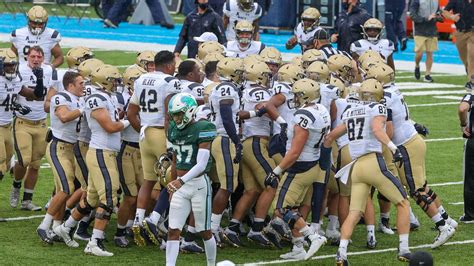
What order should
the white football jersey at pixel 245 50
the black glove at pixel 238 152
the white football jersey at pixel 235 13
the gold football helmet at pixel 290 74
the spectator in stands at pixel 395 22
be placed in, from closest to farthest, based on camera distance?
the black glove at pixel 238 152
the gold football helmet at pixel 290 74
the white football jersey at pixel 245 50
the white football jersey at pixel 235 13
the spectator in stands at pixel 395 22

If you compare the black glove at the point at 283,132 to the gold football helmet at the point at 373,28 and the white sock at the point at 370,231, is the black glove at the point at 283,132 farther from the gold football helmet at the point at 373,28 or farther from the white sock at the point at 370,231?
the gold football helmet at the point at 373,28

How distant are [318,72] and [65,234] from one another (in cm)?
281

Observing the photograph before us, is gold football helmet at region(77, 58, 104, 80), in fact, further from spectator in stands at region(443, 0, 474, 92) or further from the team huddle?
spectator in stands at region(443, 0, 474, 92)

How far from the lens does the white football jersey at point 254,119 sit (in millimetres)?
12078

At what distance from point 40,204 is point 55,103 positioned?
2.09 metres

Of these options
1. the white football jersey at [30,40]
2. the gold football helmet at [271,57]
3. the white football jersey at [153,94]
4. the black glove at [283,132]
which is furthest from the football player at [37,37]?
the black glove at [283,132]

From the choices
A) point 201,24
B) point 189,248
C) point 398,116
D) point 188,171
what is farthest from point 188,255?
point 201,24

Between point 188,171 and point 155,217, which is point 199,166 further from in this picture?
point 155,217

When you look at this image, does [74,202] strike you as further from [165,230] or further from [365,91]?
[365,91]

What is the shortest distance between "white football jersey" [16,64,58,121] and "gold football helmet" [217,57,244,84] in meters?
2.08

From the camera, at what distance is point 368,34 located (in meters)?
14.5

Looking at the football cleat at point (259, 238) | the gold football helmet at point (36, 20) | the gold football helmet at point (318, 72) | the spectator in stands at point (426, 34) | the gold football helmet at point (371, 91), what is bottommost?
the spectator in stands at point (426, 34)

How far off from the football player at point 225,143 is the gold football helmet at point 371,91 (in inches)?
48.3

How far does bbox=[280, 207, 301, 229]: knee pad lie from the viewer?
36.8 feet
